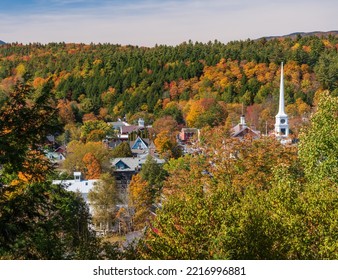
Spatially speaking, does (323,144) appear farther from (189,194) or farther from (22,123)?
(22,123)

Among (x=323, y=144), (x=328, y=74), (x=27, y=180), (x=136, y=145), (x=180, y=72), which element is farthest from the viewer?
(x=180, y=72)

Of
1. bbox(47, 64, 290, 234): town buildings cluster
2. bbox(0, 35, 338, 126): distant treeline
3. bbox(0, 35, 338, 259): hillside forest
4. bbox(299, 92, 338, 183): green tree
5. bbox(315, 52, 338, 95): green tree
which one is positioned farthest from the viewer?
bbox(0, 35, 338, 126): distant treeline

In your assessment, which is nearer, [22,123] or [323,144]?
[22,123]

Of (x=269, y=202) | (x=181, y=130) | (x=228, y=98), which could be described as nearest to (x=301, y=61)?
(x=228, y=98)

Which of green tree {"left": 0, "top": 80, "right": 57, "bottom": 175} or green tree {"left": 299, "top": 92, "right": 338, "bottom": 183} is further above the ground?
green tree {"left": 0, "top": 80, "right": 57, "bottom": 175}

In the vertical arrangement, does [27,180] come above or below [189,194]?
above

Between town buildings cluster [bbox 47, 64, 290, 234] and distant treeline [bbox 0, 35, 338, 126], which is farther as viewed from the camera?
distant treeline [bbox 0, 35, 338, 126]

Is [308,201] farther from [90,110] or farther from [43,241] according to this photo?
[90,110]

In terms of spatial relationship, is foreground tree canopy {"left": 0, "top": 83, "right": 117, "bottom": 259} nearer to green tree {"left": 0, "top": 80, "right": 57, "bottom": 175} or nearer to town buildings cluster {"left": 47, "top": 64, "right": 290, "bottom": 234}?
green tree {"left": 0, "top": 80, "right": 57, "bottom": 175}

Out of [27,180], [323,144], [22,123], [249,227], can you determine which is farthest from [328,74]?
[22,123]

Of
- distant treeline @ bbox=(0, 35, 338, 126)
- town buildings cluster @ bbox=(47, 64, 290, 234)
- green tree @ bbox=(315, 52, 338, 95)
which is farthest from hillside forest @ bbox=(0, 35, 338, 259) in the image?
green tree @ bbox=(315, 52, 338, 95)

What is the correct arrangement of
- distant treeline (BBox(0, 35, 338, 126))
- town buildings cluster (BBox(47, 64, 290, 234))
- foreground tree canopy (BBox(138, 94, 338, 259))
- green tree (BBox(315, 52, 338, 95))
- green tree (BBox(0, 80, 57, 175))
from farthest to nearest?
distant treeline (BBox(0, 35, 338, 126)), green tree (BBox(315, 52, 338, 95)), town buildings cluster (BBox(47, 64, 290, 234)), foreground tree canopy (BBox(138, 94, 338, 259)), green tree (BBox(0, 80, 57, 175))
